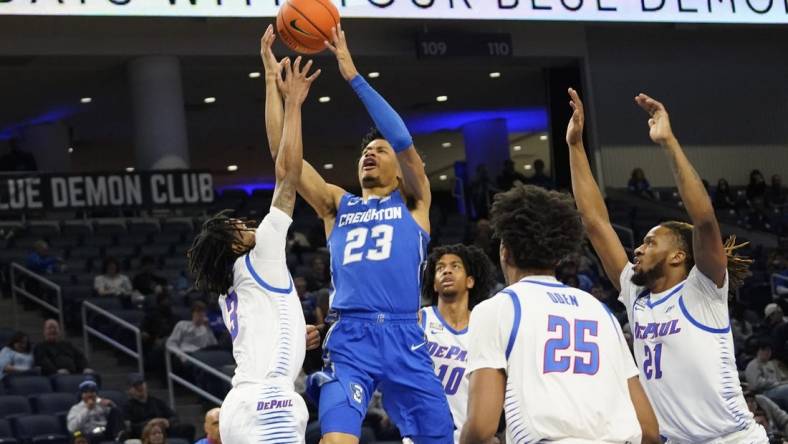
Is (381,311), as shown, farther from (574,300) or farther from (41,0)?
(41,0)

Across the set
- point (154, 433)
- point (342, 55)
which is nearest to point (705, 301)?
point (342, 55)

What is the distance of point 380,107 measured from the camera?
25.3 ft

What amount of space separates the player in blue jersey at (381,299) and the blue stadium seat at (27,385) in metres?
8.36

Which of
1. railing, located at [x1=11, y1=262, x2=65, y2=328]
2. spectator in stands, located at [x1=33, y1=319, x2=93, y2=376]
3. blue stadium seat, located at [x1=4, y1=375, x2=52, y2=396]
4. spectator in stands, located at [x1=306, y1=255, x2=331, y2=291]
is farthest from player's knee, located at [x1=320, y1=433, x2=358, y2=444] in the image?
railing, located at [x1=11, y1=262, x2=65, y2=328]

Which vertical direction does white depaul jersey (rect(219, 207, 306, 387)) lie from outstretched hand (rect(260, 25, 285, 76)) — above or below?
below

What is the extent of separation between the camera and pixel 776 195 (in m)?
28.0

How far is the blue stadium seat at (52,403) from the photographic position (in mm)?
15000

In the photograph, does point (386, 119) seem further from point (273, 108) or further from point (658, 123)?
point (658, 123)

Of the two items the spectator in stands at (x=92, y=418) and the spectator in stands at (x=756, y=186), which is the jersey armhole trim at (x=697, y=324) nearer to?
the spectator in stands at (x=92, y=418)

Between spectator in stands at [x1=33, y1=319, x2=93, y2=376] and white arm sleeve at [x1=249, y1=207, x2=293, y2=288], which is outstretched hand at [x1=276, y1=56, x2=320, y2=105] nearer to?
white arm sleeve at [x1=249, y1=207, x2=293, y2=288]

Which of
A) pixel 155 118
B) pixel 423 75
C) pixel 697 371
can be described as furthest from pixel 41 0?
pixel 697 371

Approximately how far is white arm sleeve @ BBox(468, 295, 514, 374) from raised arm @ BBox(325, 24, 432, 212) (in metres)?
2.34

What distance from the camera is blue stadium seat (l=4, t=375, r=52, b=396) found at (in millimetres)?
15406

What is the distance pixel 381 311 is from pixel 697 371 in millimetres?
1668
